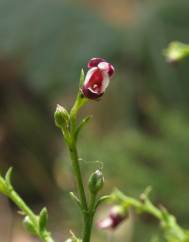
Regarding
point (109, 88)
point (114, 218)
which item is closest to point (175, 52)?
point (114, 218)

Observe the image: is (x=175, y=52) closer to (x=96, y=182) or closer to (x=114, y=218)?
(x=114, y=218)

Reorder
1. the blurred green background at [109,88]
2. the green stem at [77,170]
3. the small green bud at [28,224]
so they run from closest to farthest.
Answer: the green stem at [77,170], the small green bud at [28,224], the blurred green background at [109,88]

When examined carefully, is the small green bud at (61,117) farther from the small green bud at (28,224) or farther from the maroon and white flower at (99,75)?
the small green bud at (28,224)

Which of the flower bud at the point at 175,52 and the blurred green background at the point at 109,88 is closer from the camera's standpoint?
the flower bud at the point at 175,52

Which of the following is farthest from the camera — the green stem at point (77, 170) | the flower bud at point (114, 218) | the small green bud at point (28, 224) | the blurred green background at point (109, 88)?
the blurred green background at point (109, 88)

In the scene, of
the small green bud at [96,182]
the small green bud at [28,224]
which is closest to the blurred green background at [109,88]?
the small green bud at [28,224]

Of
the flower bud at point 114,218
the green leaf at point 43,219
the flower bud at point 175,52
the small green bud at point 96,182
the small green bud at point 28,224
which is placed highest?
the small green bud at point 96,182

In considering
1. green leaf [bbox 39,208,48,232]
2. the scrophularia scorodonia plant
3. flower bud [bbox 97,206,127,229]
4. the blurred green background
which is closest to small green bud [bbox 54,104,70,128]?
the scrophularia scorodonia plant
